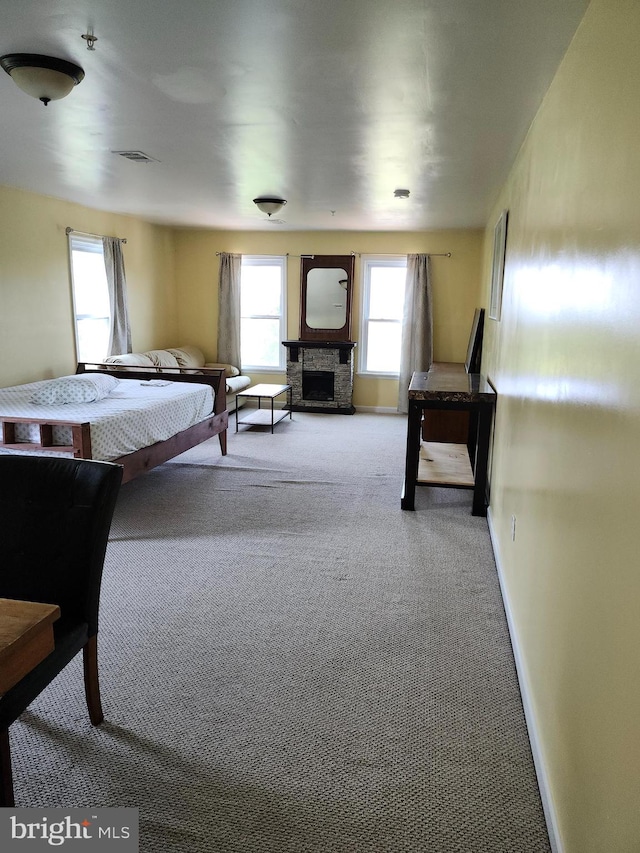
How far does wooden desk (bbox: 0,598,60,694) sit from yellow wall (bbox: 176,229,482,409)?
20.3ft

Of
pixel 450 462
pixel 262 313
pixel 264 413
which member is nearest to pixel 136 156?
pixel 450 462

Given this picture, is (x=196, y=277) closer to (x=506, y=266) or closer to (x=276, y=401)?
(x=276, y=401)

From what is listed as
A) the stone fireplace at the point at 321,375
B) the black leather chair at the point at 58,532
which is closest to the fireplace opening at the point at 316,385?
the stone fireplace at the point at 321,375

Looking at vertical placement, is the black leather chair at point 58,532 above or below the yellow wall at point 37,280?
below

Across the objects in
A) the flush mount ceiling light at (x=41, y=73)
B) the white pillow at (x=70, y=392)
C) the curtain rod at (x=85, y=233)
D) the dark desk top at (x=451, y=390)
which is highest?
the flush mount ceiling light at (x=41, y=73)

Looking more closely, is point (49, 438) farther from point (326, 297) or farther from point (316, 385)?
point (326, 297)

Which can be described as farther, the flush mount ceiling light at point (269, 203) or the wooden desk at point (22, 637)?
the flush mount ceiling light at point (269, 203)

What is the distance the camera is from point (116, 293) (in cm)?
618

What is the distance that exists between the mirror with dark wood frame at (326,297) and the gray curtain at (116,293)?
226cm

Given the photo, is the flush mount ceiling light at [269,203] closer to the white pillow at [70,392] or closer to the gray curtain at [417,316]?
the white pillow at [70,392]

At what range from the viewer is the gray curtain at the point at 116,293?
239 inches
